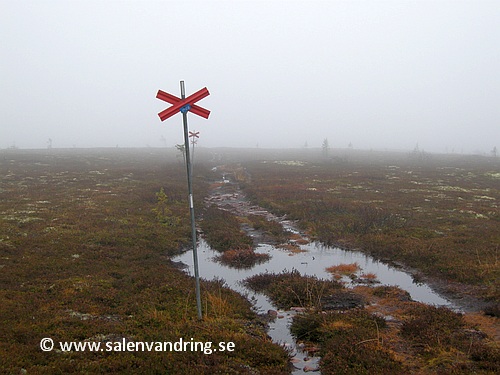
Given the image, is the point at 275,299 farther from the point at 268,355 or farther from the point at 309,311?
the point at 268,355

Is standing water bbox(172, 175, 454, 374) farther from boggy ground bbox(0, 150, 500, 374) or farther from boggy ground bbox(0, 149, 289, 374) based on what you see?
boggy ground bbox(0, 149, 289, 374)

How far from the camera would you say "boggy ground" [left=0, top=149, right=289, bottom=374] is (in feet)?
24.9

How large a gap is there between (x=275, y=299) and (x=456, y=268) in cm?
889

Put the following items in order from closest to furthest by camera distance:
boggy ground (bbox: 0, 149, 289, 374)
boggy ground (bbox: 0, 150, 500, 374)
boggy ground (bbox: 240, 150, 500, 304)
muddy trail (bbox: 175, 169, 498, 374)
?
1. boggy ground (bbox: 0, 149, 289, 374)
2. boggy ground (bbox: 0, 150, 500, 374)
3. muddy trail (bbox: 175, 169, 498, 374)
4. boggy ground (bbox: 240, 150, 500, 304)

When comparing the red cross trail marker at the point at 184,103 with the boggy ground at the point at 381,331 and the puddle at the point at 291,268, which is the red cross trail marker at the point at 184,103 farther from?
the boggy ground at the point at 381,331

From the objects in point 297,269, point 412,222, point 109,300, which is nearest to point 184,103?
point 109,300

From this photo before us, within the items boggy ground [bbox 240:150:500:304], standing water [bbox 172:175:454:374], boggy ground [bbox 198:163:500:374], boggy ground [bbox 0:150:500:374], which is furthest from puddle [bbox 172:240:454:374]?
boggy ground [bbox 240:150:500:304]

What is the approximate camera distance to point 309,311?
36.6 feet

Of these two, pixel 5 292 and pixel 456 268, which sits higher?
pixel 5 292

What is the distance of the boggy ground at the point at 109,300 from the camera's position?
758cm

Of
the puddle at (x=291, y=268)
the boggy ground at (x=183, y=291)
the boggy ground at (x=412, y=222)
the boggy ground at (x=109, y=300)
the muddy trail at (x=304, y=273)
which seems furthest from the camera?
the boggy ground at (x=412, y=222)

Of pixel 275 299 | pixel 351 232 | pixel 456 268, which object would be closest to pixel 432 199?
pixel 351 232

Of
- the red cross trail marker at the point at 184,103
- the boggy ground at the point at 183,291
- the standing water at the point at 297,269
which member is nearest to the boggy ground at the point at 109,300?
the boggy ground at the point at 183,291

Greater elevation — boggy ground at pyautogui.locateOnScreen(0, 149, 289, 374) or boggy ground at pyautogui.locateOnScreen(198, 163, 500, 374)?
boggy ground at pyautogui.locateOnScreen(0, 149, 289, 374)
